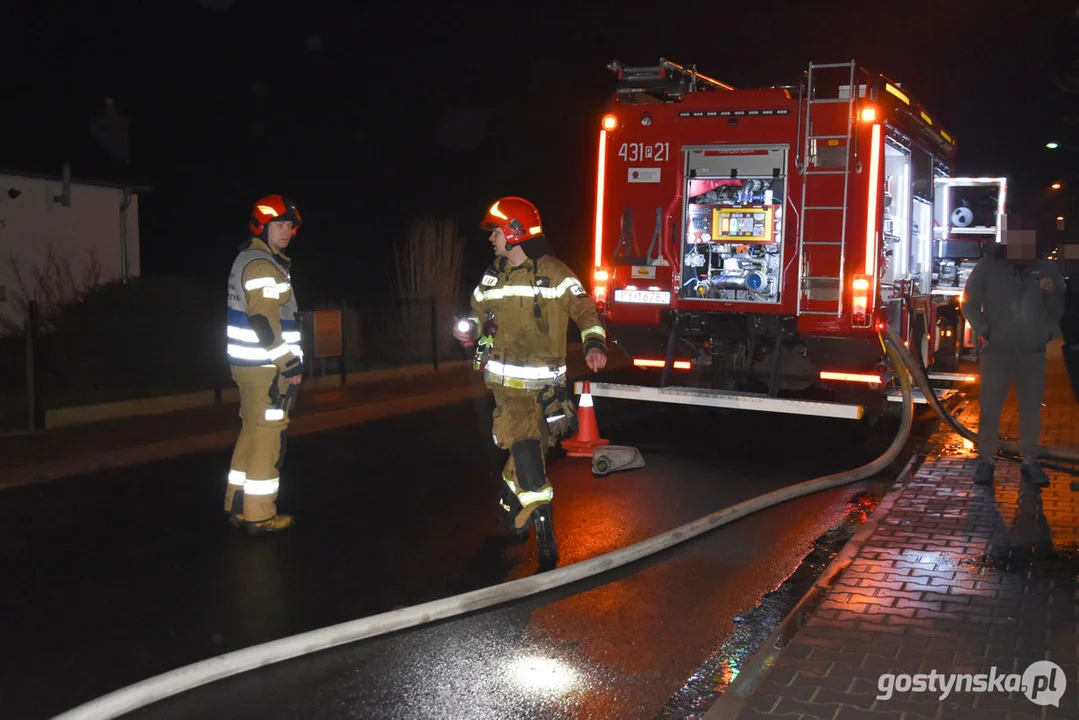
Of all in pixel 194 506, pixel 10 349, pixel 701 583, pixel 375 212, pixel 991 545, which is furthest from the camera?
pixel 375 212

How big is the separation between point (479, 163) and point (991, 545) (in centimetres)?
3610

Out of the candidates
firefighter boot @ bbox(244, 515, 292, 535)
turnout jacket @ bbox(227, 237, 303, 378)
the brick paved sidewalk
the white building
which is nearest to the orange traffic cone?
the brick paved sidewalk

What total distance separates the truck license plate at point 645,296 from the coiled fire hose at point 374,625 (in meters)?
3.38

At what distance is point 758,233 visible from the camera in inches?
376

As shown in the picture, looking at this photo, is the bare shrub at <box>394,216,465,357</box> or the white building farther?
the white building

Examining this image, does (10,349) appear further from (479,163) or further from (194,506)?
(479,163)

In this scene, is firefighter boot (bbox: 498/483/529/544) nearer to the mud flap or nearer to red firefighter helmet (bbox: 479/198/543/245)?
red firefighter helmet (bbox: 479/198/543/245)

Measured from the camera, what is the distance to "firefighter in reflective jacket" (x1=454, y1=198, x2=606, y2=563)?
5762 millimetres

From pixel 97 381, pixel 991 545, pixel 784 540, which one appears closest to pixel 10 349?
pixel 97 381

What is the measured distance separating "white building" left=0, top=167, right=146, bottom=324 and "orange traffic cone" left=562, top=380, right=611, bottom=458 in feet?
46.0

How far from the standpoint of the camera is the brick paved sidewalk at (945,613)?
378 centimetres

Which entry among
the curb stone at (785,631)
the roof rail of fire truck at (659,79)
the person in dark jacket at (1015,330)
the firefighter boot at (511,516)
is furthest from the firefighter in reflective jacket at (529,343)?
the roof rail of fire truck at (659,79)

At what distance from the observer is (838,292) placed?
908 centimetres

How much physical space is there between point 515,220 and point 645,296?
440cm
